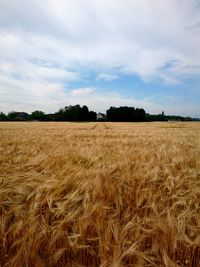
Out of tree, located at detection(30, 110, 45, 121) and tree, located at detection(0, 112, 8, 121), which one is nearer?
tree, located at detection(0, 112, 8, 121)

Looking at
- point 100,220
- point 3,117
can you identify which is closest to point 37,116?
point 3,117

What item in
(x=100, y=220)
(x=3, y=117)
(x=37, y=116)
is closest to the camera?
(x=100, y=220)

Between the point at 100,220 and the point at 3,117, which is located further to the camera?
the point at 3,117

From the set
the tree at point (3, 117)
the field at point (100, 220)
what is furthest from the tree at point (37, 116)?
the field at point (100, 220)

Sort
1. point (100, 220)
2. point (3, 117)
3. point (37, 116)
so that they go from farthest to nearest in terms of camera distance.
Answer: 1. point (37, 116)
2. point (3, 117)
3. point (100, 220)

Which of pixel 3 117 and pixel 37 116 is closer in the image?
pixel 3 117

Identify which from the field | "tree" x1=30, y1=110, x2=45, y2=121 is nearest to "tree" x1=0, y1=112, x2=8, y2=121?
"tree" x1=30, y1=110, x2=45, y2=121

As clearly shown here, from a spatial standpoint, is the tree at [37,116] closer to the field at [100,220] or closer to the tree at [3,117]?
the tree at [3,117]

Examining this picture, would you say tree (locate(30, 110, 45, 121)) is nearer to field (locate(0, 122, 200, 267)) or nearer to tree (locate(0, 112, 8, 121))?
tree (locate(0, 112, 8, 121))

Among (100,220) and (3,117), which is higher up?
(3,117)

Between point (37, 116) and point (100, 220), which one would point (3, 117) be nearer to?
point (37, 116)

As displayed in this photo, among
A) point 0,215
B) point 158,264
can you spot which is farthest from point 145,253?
point 0,215

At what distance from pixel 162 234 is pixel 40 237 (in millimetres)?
922

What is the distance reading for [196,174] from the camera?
3.13 m
